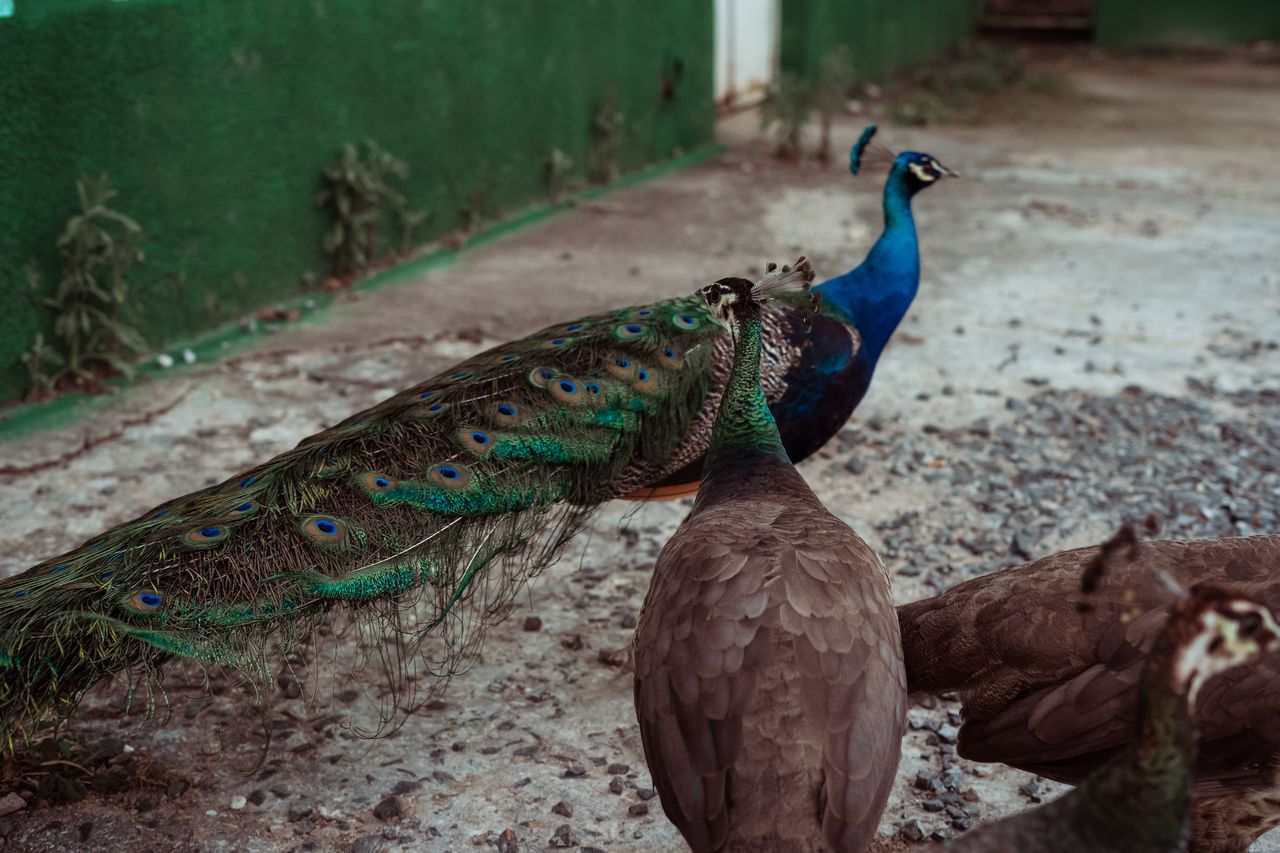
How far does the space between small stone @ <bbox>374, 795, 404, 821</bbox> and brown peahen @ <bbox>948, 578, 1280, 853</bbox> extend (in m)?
1.66

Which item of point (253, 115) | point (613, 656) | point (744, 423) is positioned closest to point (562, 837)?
point (613, 656)

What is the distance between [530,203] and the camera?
27.9ft

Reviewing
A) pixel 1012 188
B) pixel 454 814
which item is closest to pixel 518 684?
pixel 454 814

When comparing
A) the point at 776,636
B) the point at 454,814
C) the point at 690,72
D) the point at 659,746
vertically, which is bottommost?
the point at 454,814

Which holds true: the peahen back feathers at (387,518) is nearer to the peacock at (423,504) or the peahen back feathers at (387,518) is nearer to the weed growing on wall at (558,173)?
the peacock at (423,504)

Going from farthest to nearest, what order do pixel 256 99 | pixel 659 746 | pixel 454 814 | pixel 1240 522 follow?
pixel 256 99
pixel 1240 522
pixel 454 814
pixel 659 746

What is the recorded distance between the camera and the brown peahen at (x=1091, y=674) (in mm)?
2504

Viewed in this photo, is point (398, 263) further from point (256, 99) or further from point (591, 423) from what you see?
point (591, 423)

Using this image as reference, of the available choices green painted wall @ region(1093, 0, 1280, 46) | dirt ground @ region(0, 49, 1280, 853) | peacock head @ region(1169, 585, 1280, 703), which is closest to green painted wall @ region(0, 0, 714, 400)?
dirt ground @ region(0, 49, 1280, 853)

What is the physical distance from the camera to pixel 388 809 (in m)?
3.15

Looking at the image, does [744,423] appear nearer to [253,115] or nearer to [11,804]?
[11,804]

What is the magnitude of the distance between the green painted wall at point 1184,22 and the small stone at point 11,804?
17.8 m

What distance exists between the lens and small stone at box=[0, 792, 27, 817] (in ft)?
9.94

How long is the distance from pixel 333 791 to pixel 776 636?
1380 millimetres
